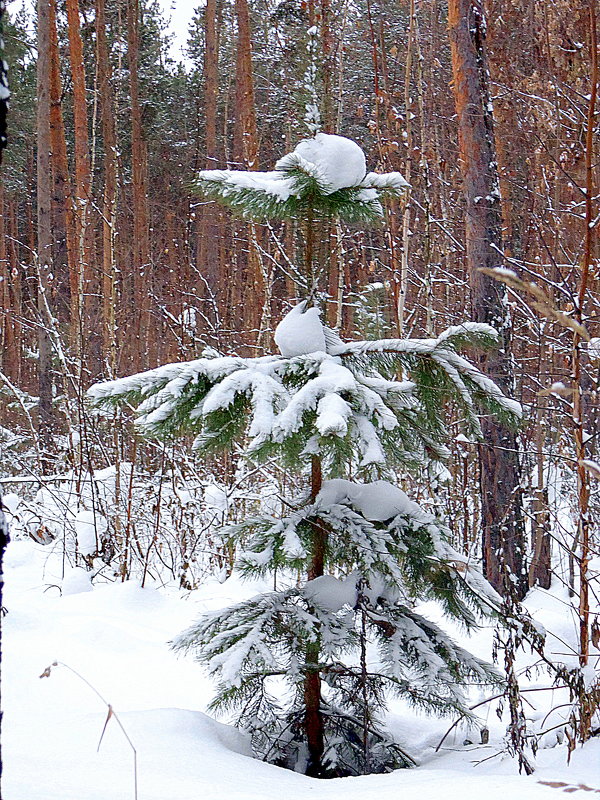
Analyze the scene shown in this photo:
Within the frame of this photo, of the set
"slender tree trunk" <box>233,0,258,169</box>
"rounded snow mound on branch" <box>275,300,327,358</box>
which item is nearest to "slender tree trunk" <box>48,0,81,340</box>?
"slender tree trunk" <box>233,0,258,169</box>

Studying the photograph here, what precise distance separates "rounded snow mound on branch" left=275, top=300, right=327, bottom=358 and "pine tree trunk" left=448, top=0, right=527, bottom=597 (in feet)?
10.8

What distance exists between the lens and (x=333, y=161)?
2.83m

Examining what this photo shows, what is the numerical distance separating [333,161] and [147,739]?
2101mm

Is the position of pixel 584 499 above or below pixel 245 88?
below

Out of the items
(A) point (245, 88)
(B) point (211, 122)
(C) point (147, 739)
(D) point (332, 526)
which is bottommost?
(C) point (147, 739)

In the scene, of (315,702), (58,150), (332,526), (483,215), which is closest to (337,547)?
(332,526)

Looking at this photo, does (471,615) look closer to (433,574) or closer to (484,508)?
(433,574)

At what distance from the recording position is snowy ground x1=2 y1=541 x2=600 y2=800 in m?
2.00

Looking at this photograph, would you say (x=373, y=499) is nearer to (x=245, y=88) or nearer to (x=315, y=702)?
(x=315, y=702)

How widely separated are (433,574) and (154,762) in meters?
1.18

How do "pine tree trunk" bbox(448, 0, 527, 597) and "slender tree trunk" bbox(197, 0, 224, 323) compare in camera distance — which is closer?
→ "pine tree trunk" bbox(448, 0, 527, 597)

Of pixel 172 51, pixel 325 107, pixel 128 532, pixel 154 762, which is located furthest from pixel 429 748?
pixel 172 51

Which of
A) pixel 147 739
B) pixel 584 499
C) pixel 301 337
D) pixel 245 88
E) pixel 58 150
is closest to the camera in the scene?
pixel 147 739

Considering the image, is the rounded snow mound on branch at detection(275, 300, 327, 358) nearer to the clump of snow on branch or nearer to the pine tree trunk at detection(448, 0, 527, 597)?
the clump of snow on branch
